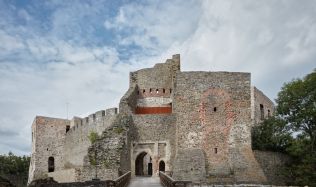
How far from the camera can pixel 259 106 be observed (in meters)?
44.2

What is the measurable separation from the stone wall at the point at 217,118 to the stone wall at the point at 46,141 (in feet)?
66.1

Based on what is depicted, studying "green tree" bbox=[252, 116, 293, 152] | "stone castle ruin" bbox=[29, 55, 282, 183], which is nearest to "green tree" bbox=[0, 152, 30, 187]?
"stone castle ruin" bbox=[29, 55, 282, 183]

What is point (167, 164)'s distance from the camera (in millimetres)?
33250

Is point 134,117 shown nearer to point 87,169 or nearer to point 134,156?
point 134,156

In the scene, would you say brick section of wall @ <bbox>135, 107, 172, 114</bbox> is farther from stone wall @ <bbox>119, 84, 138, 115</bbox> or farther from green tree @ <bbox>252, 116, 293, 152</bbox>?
green tree @ <bbox>252, 116, 293, 152</bbox>

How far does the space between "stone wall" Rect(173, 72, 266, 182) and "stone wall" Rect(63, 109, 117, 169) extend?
308 inches

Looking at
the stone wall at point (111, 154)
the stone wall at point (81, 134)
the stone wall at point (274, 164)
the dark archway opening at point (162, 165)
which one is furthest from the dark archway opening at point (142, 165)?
the stone wall at point (274, 164)

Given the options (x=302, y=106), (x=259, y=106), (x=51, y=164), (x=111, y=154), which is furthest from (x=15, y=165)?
(x=302, y=106)

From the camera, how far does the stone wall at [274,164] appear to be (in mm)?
33275

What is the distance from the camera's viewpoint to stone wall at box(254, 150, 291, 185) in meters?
33.3

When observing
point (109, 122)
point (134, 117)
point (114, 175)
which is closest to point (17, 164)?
point (109, 122)

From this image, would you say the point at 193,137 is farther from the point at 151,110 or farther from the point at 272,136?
the point at 151,110

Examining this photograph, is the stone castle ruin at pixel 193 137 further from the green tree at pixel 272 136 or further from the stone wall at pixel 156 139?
the green tree at pixel 272 136

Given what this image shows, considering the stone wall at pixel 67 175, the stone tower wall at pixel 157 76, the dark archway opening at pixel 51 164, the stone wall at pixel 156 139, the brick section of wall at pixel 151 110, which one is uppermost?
the stone tower wall at pixel 157 76
